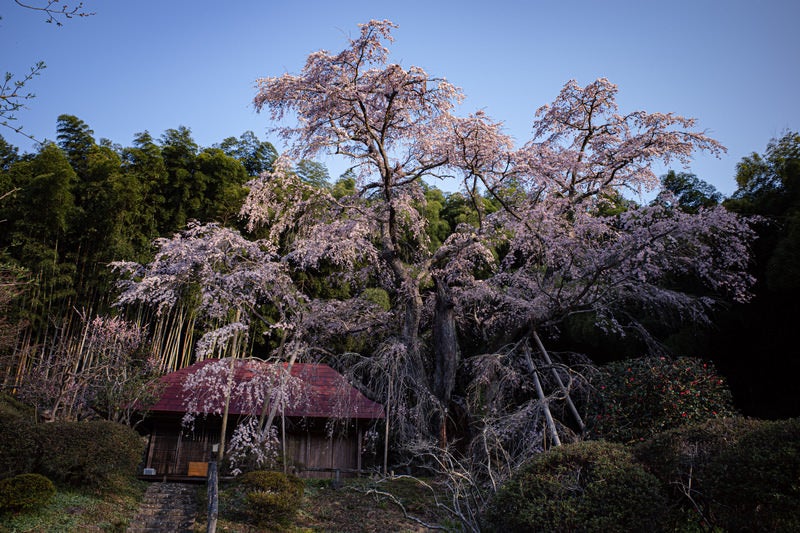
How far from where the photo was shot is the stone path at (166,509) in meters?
8.28

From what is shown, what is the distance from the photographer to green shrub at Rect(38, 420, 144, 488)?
8.36 meters

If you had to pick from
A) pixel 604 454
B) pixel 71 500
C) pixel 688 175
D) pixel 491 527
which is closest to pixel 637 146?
pixel 688 175

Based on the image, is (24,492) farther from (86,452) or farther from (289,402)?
(289,402)

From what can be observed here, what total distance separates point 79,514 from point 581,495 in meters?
7.48

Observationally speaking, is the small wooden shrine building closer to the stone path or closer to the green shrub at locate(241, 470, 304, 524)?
the stone path

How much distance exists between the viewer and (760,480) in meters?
4.21

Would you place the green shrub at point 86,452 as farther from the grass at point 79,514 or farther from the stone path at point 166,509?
the stone path at point 166,509

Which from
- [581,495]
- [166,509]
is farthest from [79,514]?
[581,495]

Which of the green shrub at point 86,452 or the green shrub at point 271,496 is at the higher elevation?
the green shrub at point 86,452

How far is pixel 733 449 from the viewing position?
456 cm

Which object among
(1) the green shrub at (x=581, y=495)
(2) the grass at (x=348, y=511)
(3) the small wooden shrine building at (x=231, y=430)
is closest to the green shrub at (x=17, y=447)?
(2) the grass at (x=348, y=511)

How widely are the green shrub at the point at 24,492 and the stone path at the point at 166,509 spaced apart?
1.36 meters

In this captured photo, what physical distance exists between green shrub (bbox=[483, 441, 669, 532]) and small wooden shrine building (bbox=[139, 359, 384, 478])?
23.9 ft

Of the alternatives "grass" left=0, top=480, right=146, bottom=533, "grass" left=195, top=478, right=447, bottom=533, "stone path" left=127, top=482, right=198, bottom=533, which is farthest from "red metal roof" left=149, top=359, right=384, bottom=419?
"grass" left=0, top=480, right=146, bottom=533
